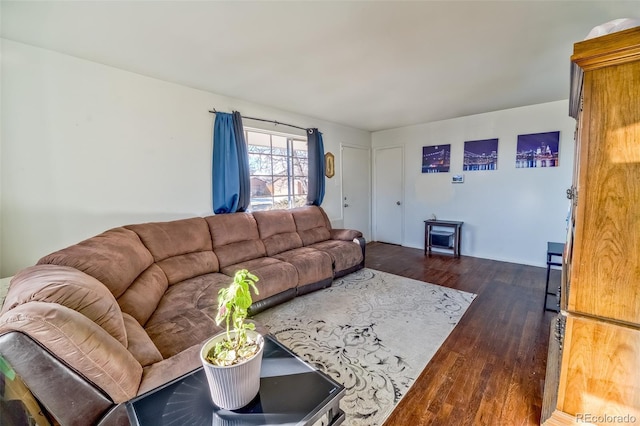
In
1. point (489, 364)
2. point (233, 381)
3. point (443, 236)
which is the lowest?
point (489, 364)

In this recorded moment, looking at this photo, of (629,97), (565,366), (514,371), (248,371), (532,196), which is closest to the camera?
(248,371)

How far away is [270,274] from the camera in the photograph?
2.73 meters

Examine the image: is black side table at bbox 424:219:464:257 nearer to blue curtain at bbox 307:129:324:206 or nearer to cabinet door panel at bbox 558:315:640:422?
blue curtain at bbox 307:129:324:206

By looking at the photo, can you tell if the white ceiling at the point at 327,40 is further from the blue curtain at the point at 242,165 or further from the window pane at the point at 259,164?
the window pane at the point at 259,164

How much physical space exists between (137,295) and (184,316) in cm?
35

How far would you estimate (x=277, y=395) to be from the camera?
3.27ft

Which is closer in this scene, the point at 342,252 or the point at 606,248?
the point at 606,248

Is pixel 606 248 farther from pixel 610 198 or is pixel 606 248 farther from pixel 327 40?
pixel 327 40

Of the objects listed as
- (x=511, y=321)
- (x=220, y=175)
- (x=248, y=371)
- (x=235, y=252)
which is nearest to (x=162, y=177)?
(x=220, y=175)

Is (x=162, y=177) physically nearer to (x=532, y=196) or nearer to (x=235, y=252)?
(x=235, y=252)

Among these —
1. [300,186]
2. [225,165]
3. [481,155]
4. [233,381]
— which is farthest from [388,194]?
[233,381]

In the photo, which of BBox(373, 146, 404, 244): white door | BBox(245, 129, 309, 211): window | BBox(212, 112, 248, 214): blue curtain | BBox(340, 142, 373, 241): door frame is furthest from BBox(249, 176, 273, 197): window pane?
BBox(373, 146, 404, 244): white door

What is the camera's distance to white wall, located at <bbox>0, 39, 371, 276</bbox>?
2.09 metres

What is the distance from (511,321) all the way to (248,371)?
8.77 feet
